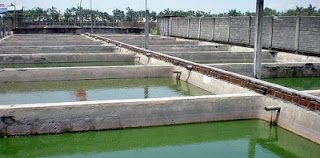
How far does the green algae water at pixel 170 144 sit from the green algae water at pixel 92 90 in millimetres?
1999

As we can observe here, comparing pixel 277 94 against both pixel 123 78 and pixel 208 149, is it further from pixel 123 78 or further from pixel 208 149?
pixel 123 78

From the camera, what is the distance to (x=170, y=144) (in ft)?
14.8

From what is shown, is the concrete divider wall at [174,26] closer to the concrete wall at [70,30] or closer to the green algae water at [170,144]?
the concrete wall at [70,30]

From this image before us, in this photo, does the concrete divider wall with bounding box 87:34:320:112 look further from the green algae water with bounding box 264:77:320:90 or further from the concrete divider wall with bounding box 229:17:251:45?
the concrete divider wall with bounding box 229:17:251:45

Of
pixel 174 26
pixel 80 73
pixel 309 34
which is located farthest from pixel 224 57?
pixel 174 26

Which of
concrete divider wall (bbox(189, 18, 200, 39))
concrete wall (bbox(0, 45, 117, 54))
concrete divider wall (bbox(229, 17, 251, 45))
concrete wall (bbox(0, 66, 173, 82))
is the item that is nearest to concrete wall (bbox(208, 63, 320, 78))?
concrete wall (bbox(0, 66, 173, 82))

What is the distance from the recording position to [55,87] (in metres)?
7.66

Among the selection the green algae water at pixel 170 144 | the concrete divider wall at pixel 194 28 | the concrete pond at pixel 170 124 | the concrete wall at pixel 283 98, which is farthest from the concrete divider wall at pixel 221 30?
the green algae water at pixel 170 144

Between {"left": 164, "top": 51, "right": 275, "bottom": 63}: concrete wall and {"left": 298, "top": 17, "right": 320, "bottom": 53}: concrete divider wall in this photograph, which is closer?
{"left": 298, "top": 17, "right": 320, "bottom": 53}: concrete divider wall

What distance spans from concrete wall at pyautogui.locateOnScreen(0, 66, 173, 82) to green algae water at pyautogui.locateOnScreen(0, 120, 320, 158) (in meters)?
3.83

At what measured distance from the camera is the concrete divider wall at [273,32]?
1118cm

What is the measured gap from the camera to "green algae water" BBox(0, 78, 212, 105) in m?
6.64

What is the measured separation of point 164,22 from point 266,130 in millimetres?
19936

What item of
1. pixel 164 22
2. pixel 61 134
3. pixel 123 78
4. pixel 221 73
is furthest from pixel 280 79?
pixel 164 22
